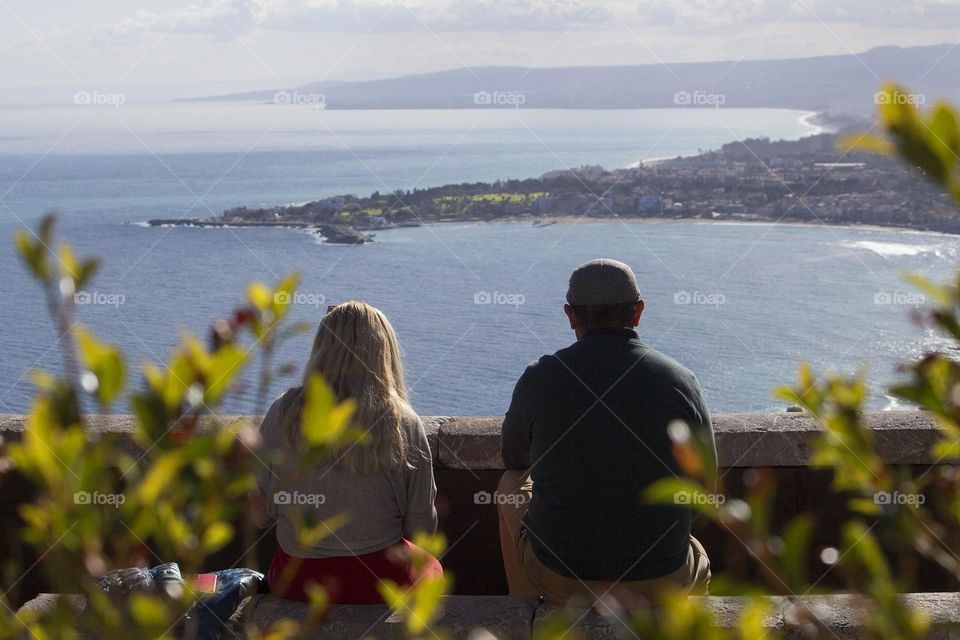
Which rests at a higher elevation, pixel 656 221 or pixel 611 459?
pixel 656 221

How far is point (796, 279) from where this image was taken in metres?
43.1

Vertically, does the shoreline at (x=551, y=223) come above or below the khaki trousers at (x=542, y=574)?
above

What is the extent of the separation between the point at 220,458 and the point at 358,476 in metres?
2.09

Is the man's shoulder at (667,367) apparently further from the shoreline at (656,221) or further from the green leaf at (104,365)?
the shoreline at (656,221)

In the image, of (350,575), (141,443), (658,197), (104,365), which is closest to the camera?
(104,365)

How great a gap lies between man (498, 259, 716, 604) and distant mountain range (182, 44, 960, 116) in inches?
1440

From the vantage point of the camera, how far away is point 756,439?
3752 mm

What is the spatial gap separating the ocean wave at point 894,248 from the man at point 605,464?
3384cm

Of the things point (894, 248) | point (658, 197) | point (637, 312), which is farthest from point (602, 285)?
point (658, 197)

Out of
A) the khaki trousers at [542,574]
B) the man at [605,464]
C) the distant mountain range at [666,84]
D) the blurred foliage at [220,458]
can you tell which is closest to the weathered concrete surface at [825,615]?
the khaki trousers at [542,574]

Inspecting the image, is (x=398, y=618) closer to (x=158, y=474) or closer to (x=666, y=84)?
(x=158, y=474)

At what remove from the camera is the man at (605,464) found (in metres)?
2.81

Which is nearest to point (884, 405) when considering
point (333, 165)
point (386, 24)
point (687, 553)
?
point (687, 553)

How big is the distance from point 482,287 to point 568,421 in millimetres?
38597
